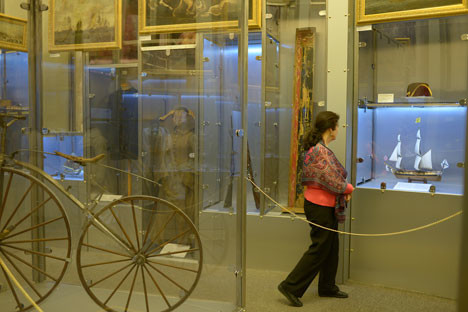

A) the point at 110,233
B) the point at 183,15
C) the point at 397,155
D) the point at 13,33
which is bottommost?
the point at 110,233

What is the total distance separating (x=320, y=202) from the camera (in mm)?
3969

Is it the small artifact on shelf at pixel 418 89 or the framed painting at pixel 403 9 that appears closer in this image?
the framed painting at pixel 403 9

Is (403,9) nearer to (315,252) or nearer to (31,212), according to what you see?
(315,252)

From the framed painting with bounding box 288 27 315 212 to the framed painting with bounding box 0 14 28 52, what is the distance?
2835mm

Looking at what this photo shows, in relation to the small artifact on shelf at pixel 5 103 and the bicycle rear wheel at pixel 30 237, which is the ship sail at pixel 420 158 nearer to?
the bicycle rear wheel at pixel 30 237

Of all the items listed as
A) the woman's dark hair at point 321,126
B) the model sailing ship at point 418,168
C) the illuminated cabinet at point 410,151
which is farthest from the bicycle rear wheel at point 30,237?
the model sailing ship at point 418,168

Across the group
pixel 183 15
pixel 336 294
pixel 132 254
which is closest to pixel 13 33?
pixel 183 15

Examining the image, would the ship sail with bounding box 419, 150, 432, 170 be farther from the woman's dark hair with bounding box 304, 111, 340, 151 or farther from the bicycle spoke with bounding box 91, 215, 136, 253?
the bicycle spoke with bounding box 91, 215, 136, 253

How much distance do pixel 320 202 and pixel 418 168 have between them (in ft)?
3.24

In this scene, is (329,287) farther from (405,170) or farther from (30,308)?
(30,308)

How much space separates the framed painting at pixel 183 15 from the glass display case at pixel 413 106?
2052mm

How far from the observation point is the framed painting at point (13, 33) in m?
2.37

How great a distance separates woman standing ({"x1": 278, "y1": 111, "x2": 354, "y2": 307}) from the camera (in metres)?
3.92

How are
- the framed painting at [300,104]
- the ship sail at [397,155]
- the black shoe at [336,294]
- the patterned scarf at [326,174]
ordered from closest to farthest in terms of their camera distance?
the patterned scarf at [326,174], the black shoe at [336,294], the ship sail at [397,155], the framed painting at [300,104]
